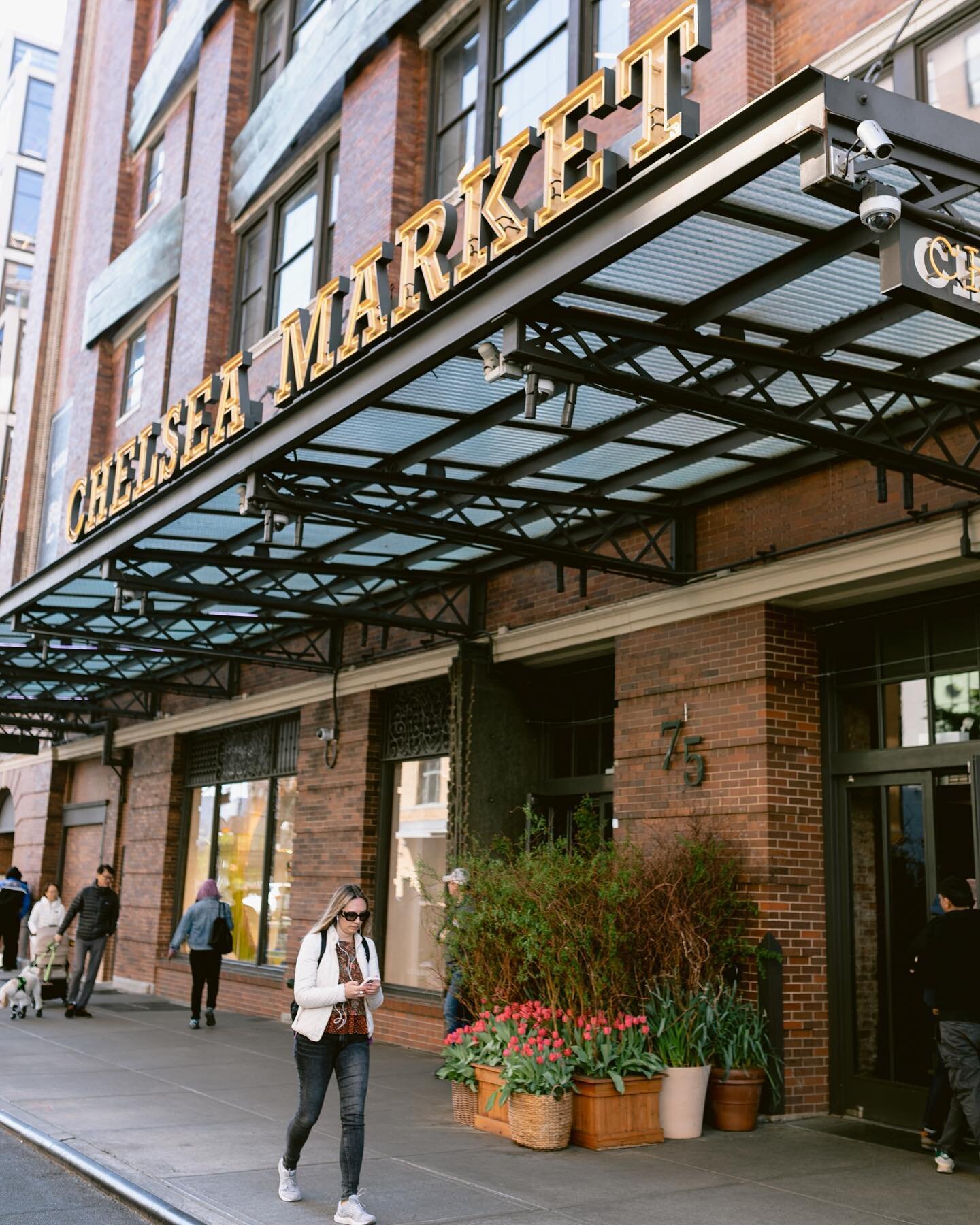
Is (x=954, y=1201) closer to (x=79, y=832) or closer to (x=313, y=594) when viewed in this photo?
(x=313, y=594)

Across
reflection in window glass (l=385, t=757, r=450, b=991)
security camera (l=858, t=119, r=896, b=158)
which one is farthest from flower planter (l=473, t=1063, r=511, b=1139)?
security camera (l=858, t=119, r=896, b=158)

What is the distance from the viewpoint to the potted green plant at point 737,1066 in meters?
8.96

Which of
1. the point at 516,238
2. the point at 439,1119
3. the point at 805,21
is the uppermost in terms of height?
the point at 805,21

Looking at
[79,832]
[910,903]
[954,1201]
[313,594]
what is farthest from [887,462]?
[79,832]

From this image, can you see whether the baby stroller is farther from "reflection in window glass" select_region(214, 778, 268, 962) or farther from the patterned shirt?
the patterned shirt

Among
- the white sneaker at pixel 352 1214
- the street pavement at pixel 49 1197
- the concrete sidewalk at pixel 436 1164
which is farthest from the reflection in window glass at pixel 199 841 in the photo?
the white sneaker at pixel 352 1214

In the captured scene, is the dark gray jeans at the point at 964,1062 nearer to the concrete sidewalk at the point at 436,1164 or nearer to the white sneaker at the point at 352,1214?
the concrete sidewalk at the point at 436,1164

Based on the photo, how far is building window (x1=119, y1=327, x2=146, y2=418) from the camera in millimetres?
22391

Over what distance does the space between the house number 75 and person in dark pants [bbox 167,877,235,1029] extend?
22.8ft

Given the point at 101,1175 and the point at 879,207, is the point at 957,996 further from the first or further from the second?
the point at 101,1175

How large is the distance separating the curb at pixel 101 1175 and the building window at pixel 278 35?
590 inches

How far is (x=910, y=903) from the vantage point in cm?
956

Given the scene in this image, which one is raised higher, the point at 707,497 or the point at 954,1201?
the point at 707,497

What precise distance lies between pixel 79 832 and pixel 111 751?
10.3 feet
